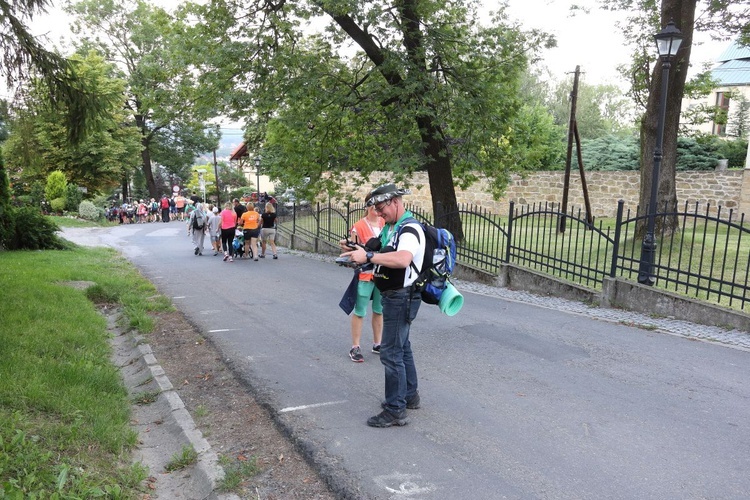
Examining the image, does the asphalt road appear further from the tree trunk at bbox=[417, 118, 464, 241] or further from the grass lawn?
the tree trunk at bbox=[417, 118, 464, 241]

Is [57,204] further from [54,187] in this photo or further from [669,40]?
[669,40]

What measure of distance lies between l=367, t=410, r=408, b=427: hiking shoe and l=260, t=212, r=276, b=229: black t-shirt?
12470mm

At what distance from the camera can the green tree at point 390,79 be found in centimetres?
1384

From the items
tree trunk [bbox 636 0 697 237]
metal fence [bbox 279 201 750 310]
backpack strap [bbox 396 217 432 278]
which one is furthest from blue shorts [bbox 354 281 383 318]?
tree trunk [bbox 636 0 697 237]

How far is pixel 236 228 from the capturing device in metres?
16.8

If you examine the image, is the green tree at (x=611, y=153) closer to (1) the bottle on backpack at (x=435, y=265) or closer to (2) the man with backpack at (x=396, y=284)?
(1) the bottle on backpack at (x=435, y=265)

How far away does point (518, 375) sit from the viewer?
6.04m

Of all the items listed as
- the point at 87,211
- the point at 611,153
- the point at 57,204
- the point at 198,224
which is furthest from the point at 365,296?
the point at 57,204

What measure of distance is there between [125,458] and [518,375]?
3.72 m

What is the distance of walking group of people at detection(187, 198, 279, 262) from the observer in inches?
634

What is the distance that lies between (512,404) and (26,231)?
1501 centimetres

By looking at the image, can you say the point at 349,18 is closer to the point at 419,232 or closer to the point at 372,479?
the point at 419,232

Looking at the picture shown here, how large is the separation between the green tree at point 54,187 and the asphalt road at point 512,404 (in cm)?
3144

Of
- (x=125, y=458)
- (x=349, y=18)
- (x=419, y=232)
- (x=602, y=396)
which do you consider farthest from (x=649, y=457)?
(x=349, y=18)
